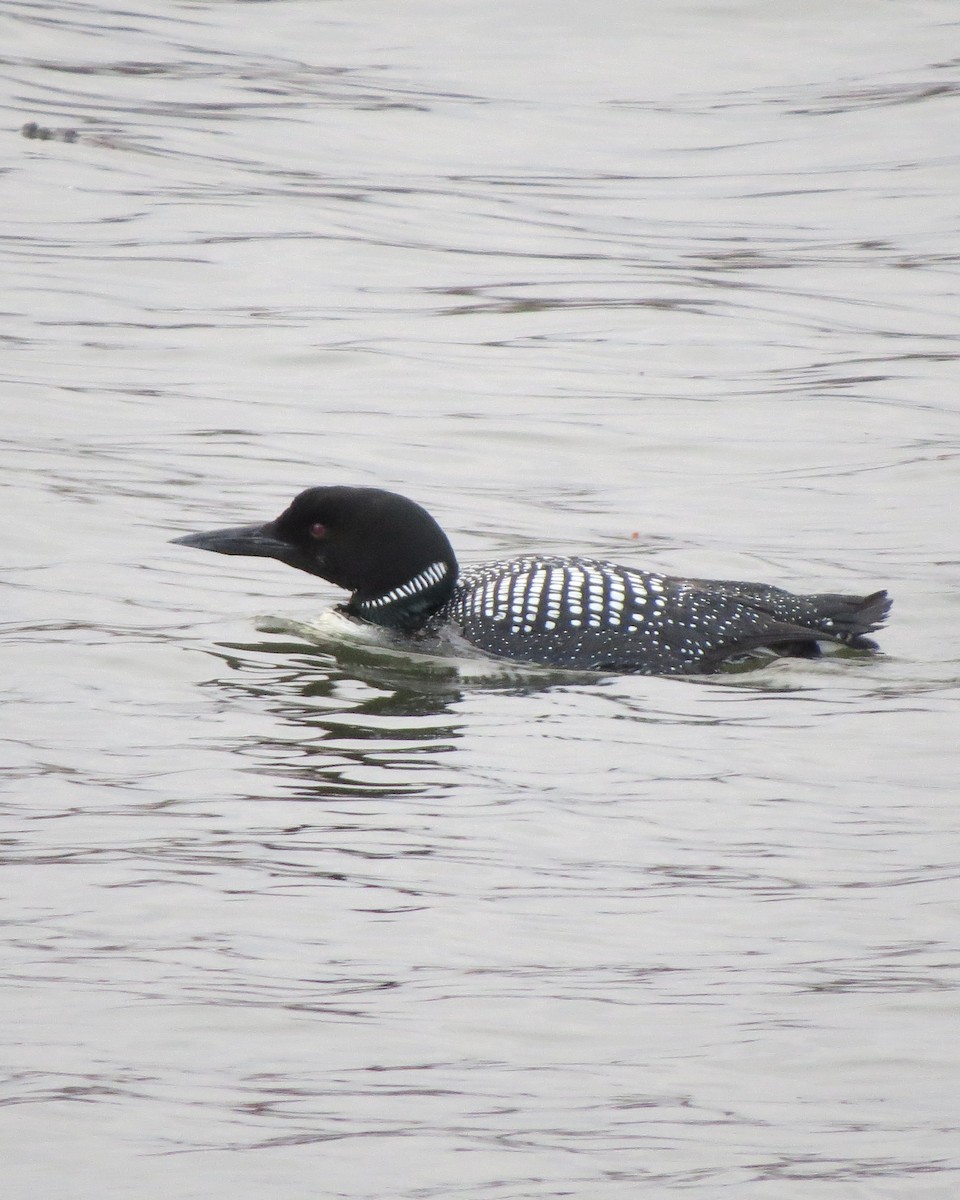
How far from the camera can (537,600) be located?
5586 millimetres

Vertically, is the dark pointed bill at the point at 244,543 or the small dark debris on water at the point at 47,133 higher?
the small dark debris on water at the point at 47,133

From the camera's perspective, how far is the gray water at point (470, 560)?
3.08 m

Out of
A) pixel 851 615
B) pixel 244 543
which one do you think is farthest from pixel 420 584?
pixel 851 615

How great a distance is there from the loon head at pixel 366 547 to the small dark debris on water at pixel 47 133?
6608 mm

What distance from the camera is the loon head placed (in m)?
5.89

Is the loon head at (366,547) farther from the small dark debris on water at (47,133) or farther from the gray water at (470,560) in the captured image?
the small dark debris on water at (47,133)

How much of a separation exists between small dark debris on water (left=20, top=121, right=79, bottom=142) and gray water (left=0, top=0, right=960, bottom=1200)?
0.29 feet

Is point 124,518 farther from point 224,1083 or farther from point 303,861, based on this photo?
point 224,1083

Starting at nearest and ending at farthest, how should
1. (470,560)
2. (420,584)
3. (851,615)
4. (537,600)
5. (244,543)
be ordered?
(537,600) → (851,615) → (420,584) → (244,543) → (470,560)

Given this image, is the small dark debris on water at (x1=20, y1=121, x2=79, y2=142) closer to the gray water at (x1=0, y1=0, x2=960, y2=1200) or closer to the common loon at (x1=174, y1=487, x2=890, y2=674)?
the gray water at (x1=0, y1=0, x2=960, y2=1200)

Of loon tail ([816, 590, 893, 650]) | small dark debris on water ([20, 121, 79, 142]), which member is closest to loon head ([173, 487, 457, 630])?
loon tail ([816, 590, 893, 650])

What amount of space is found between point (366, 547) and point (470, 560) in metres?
0.92

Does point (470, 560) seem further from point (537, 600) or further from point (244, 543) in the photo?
point (537, 600)

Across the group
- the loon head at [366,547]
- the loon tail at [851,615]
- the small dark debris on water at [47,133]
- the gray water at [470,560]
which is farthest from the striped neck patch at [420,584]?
the small dark debris on water at [47,133]
